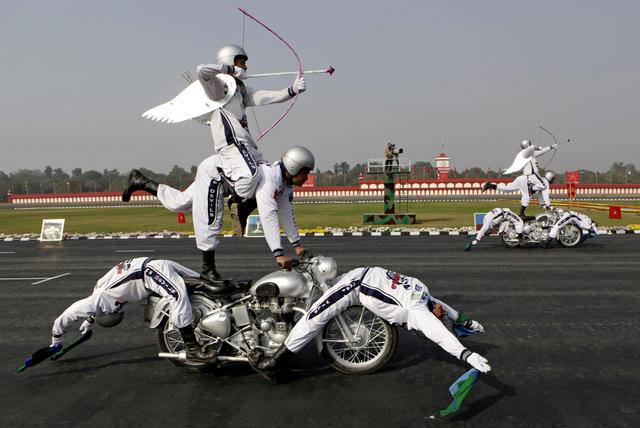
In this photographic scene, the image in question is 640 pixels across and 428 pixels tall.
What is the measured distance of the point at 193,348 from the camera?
4996 millimetres

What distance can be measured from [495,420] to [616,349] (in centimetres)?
248

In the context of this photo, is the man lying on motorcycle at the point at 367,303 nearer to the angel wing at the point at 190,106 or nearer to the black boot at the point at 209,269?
the black boot at the point at 209,269

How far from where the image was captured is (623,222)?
73.4ft

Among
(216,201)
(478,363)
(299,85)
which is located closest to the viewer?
(478,363)

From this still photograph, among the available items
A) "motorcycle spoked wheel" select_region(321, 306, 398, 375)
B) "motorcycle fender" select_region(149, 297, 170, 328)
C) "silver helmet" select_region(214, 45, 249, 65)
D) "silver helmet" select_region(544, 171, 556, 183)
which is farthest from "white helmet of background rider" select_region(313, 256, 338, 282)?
"silver helmet" select_region(544, 171, 556, 183)

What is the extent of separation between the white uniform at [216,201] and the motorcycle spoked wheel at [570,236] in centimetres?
1129

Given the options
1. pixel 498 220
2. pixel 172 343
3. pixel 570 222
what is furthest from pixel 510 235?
pixel 172 343

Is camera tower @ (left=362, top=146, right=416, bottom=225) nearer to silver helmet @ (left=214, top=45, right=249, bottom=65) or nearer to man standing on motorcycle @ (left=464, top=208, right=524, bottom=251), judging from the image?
man standing on motorcycle @ (left=464, top=208, right=524, bottom=251)

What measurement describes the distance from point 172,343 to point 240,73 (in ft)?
10.4

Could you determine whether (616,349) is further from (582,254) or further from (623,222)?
(623,222)

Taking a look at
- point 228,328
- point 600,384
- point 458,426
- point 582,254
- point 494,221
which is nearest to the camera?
point 458,426

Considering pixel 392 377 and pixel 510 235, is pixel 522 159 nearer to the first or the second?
pixel 510 235

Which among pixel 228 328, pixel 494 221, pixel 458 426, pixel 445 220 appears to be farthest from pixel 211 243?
pixel 445 220

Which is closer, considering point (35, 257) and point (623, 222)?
point (35, 257)
